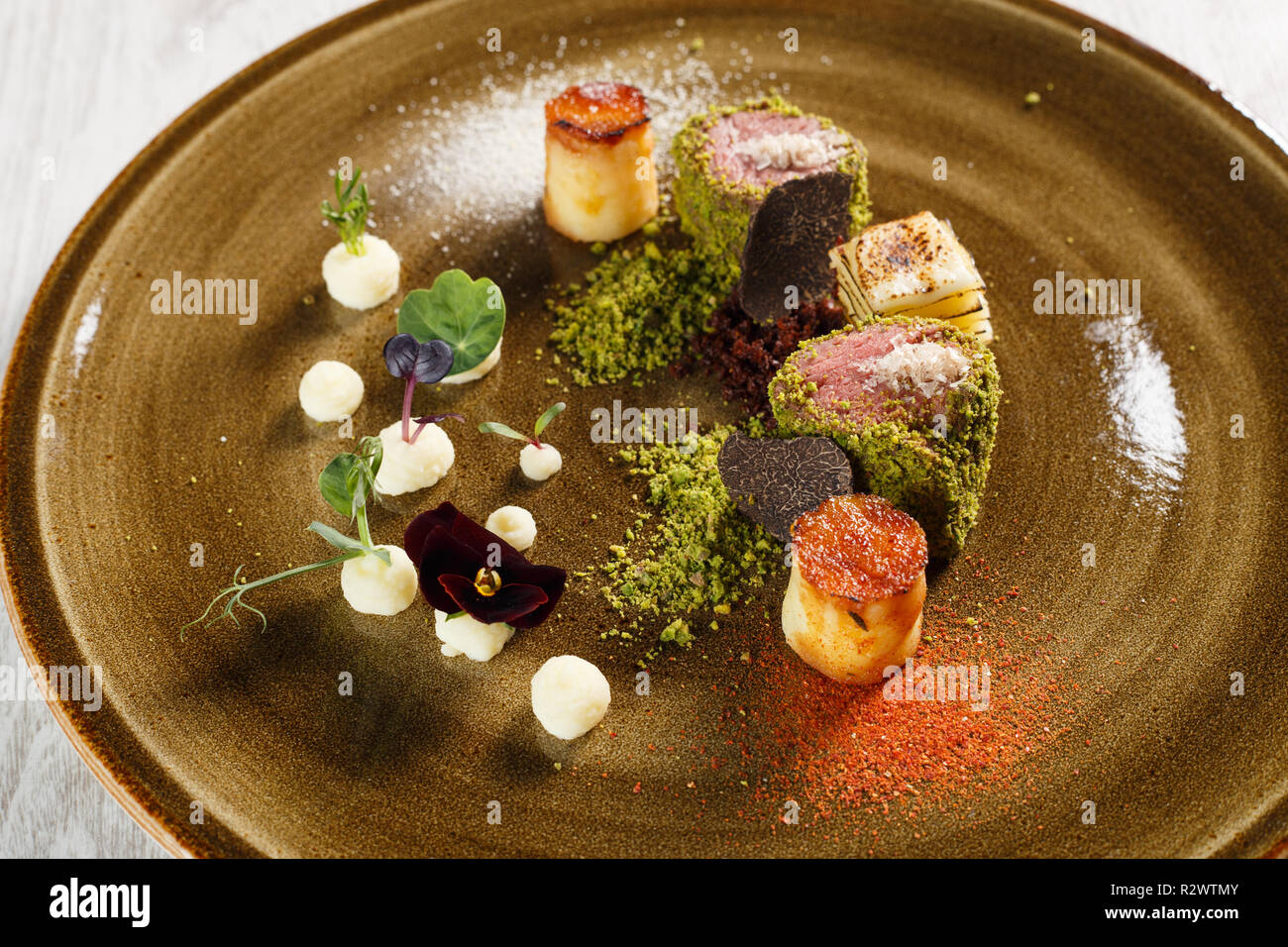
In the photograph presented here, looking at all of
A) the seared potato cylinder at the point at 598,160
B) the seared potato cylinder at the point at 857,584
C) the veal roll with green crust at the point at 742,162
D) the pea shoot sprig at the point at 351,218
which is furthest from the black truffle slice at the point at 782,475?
the pea shoot sprig at the point at 351,218

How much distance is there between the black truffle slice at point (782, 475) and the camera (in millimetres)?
3525

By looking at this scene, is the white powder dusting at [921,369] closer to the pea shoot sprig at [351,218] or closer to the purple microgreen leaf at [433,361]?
the purple microgreen leaf at [433,361]

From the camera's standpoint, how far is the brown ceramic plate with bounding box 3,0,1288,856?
328cm

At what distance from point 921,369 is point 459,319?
1.66 meters

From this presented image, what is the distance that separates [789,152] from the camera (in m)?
4.27

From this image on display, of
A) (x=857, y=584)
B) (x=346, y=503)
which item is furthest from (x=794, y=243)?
(x=346, y=503)

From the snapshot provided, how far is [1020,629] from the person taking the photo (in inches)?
144

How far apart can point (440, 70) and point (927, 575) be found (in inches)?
124

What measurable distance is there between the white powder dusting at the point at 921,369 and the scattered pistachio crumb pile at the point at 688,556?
0.51 meters

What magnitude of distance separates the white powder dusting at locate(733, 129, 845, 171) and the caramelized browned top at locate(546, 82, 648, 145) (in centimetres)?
43

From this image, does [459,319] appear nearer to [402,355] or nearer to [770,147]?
[402,355]

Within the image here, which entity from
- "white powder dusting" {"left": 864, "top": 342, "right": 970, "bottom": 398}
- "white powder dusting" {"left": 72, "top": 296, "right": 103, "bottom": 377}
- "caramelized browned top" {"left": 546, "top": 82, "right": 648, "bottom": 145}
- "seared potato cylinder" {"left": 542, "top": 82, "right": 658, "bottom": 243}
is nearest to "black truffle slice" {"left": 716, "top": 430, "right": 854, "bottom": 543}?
"white powder dusting" {"left": 864, "top": 342, "right": 970, "bottom": 398}

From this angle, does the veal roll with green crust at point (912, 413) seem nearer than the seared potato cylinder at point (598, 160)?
Yes

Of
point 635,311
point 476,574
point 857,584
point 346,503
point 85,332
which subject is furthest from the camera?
point 635,311
